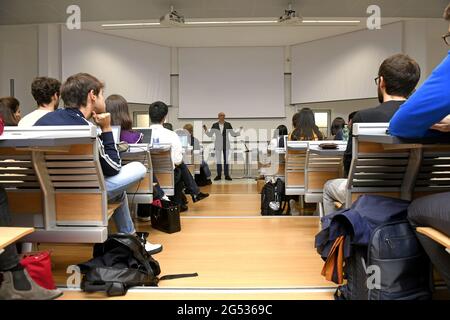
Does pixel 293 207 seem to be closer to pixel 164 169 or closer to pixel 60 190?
pixel 164 169

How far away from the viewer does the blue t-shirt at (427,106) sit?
Result: 3.95 feet

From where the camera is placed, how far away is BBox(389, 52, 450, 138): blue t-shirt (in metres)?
1.21

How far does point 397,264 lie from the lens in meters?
1.50

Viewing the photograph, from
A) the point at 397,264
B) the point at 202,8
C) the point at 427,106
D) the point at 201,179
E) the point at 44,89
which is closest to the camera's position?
the point at 427,106

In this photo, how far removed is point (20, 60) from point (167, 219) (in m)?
6.10

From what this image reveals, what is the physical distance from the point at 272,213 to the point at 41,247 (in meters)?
2.23

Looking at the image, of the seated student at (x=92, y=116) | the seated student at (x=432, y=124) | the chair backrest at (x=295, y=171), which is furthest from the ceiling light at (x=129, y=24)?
the seated student at (x=432, y=124)

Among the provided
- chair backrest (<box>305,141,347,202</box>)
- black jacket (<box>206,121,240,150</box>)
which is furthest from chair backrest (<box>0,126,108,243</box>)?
black jacket (<box>206,121,240,150</box>)

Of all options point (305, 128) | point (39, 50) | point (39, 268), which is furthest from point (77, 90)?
point (39, 50)

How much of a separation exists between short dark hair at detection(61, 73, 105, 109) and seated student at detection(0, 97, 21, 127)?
1157 mm

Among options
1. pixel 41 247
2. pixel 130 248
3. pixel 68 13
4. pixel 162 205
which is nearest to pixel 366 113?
pixel 130 248

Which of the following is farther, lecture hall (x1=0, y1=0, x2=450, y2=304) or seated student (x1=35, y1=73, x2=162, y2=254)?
seated student (x1=35, y1=73, x2=162, y2=254)

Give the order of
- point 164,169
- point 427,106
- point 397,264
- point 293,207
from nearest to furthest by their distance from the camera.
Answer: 1. point 427,106
2. point 397,264
3. point 164,169
4. point 293,207

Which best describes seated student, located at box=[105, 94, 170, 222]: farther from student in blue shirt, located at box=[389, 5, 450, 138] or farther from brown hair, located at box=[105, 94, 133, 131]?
student in blue shirt, located at box=[389, 5, 450, 138]
